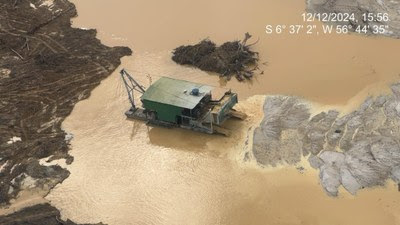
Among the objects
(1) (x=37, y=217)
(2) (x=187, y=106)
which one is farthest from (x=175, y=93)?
(1) (x=37, y=217)

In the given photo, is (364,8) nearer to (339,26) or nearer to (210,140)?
(339,26)

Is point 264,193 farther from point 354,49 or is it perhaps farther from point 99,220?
point 354,49

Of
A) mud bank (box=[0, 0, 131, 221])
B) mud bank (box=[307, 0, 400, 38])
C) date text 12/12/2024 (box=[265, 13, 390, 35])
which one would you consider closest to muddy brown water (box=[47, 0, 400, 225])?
date text 12/12/2024 (box=[265, 13, 390, 35])

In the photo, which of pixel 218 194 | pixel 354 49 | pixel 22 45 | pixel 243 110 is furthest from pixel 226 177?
pixel 22 45

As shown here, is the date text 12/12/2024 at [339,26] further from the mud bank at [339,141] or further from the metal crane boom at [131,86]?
the metal crane boom at [131,86]

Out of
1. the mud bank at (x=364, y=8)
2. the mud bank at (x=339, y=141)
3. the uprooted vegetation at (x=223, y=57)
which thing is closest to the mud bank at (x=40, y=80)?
the uprooted vegetation at (x=223, y=57)

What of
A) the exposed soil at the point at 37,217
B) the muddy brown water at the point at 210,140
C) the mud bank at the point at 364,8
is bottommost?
the exposed soil at the point at 37,217

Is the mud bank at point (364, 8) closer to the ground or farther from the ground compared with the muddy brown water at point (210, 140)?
farther from the ground

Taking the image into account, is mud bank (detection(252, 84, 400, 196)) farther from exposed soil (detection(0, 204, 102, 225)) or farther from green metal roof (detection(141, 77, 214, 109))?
exposed soil (detection(0, 204, 102, 225))
